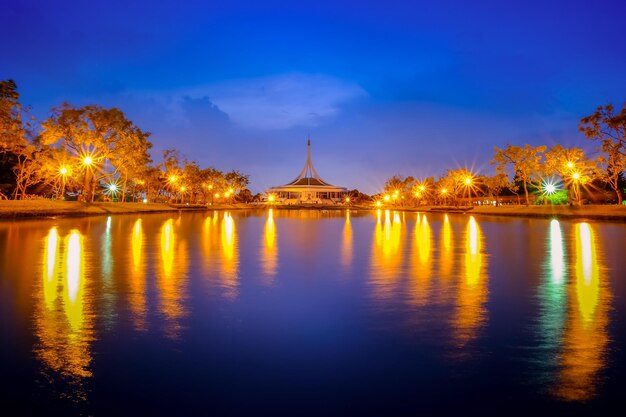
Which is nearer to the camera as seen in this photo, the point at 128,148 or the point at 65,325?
the point at 65,325

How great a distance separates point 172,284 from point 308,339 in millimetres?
4479

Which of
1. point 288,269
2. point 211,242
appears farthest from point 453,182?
point 288,269

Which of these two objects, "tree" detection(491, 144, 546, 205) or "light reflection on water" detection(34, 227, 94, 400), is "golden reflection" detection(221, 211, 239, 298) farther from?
"tree" detection(491, 144, 546, 205)

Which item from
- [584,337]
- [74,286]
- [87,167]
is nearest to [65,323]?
[74,286]

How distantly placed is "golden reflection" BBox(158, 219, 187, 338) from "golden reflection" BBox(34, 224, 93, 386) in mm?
998

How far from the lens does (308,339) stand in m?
6.07

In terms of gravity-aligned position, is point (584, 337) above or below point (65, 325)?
below

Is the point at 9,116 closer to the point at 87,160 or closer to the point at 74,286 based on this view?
the point at 87,160

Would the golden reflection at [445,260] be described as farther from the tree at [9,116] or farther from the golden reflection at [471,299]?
the tree at [9,116]

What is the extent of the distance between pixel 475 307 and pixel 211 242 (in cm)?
1308

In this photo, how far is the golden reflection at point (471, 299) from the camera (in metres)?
6.39

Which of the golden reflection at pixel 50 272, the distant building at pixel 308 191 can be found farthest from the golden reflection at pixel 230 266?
the distant building at pixel 308 191

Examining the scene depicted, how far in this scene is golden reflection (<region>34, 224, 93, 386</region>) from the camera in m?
4.95

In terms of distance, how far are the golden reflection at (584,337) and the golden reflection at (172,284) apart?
4.32 m
